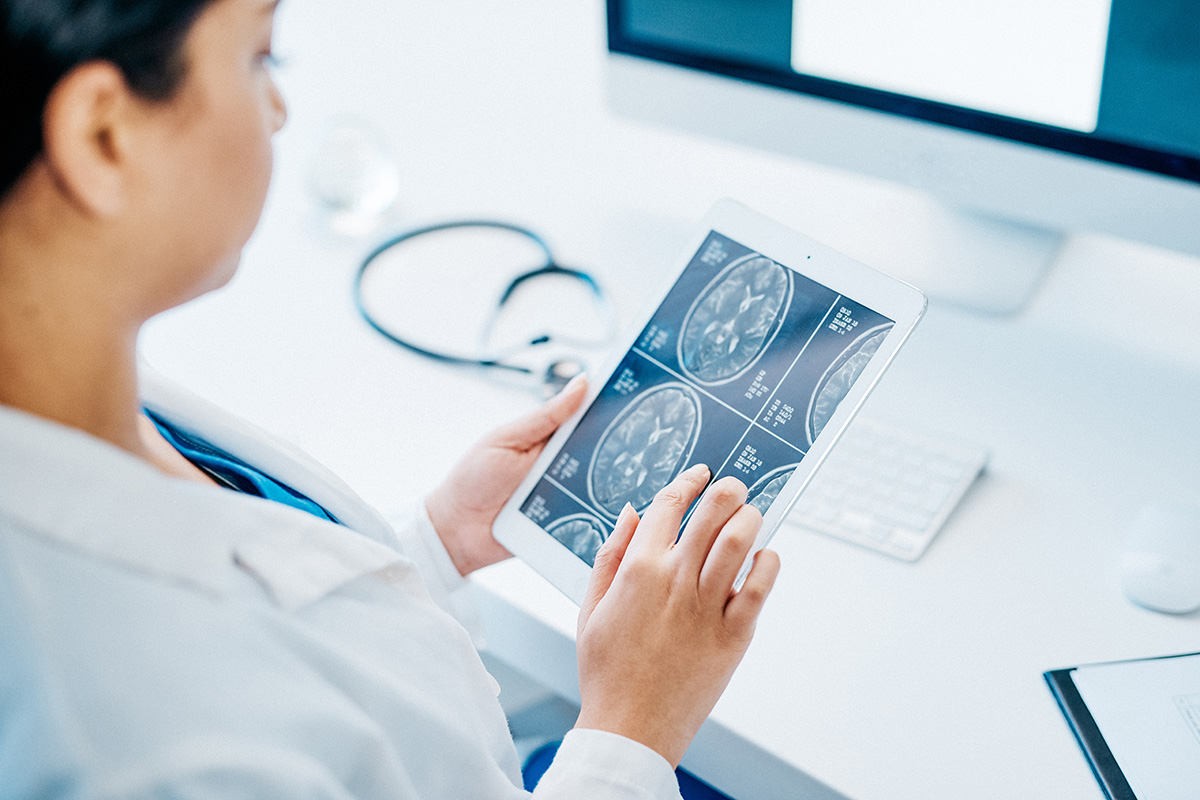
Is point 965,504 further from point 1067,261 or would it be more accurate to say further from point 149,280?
point 149,280

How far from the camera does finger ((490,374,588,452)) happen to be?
782 millimetres

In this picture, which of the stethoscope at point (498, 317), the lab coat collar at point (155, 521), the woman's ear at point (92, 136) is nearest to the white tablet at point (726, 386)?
the stethoscope at point (498, 317)

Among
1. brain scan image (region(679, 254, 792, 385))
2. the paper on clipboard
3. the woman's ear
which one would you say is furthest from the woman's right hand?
the woman's ear

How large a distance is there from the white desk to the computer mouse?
0.6 inches

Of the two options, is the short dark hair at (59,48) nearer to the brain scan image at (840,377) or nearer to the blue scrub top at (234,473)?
the blue scrub top at (234,473)

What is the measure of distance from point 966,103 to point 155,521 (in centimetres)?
73

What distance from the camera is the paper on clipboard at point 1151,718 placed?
0.59m

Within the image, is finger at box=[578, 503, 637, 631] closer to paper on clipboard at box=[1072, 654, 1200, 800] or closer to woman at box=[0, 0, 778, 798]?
woman at box=[0, 0, 778, 798]

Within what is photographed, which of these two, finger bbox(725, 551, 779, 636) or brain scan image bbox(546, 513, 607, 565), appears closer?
finger bbox(725, 551, 779, 636)

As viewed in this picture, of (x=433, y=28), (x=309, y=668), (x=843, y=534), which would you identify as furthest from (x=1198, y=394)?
(x=433, y=28)

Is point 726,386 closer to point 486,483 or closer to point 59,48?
point 486,483

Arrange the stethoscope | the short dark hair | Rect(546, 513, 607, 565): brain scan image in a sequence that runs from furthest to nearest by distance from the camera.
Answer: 1. the stethoscope
2. Rect(546, 513, 607, 565): brain scan image
3. the short dark hair

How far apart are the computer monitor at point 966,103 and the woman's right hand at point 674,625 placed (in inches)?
17.4

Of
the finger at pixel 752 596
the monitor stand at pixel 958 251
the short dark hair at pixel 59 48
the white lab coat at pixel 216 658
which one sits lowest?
the white lab coat at pixel 216 658
